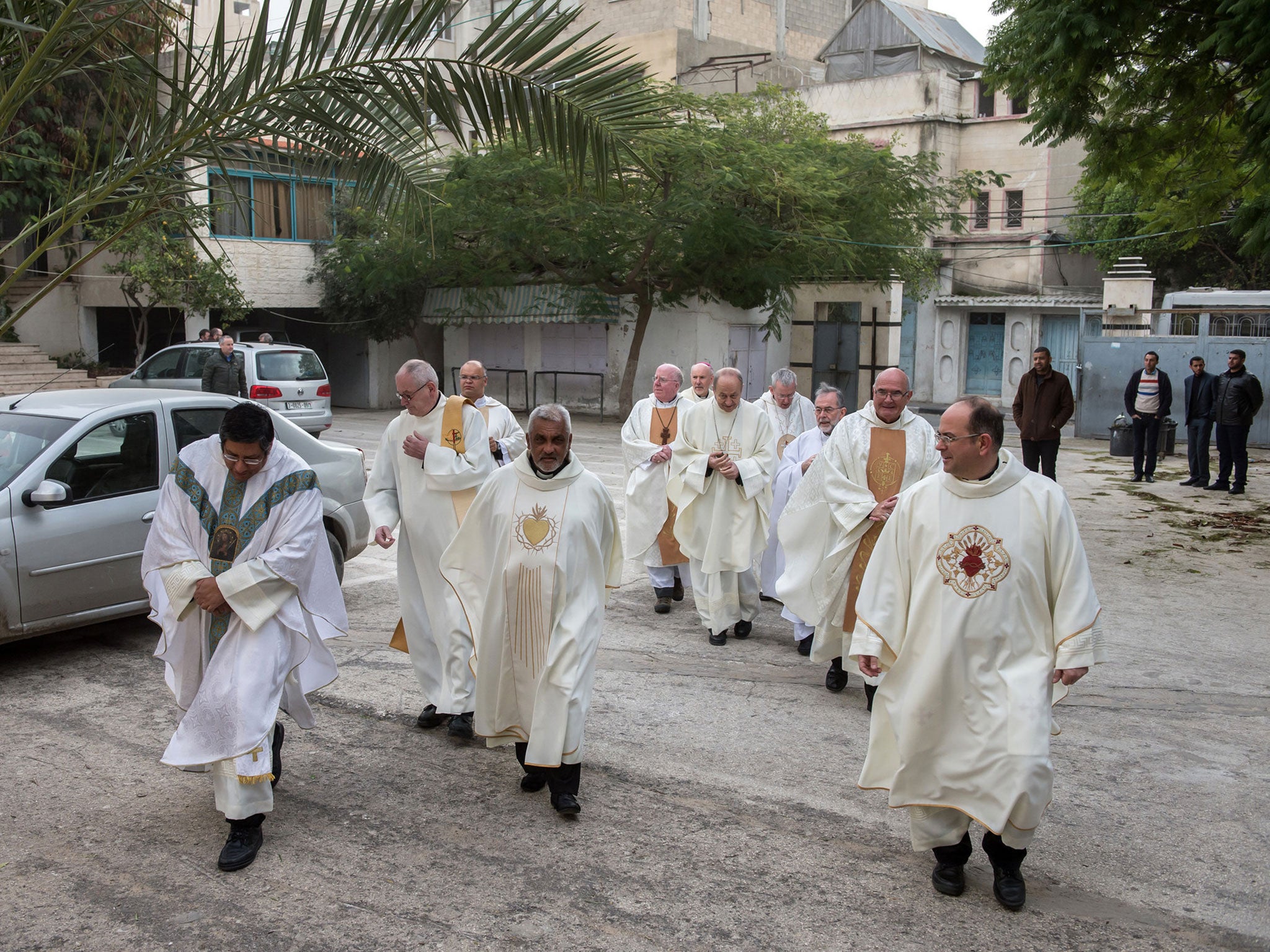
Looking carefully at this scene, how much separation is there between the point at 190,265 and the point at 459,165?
209 inches

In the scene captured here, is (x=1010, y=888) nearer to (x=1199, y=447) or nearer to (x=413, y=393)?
(x=413, y=393)

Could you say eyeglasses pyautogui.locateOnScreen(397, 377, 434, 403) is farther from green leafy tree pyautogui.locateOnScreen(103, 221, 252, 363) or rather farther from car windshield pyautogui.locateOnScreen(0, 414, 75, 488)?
green leafy tree pyautogui.locateOnScreen(103, 221, 252, 363)

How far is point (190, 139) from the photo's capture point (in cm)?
465

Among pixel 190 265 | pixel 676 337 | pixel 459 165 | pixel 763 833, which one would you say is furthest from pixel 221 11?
pixel 676 337

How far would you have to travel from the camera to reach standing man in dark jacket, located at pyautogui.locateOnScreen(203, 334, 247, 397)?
16.1 meters

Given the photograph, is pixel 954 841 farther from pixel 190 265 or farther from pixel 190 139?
pixel 190 265

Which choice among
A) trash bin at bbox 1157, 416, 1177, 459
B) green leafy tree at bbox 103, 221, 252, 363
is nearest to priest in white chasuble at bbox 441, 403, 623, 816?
trash bin at bbox 1157, 416, 1177, 459

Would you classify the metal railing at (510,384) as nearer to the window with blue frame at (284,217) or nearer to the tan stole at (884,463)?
the window with blue frame at (284,217)

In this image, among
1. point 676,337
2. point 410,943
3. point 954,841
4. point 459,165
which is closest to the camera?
point 410,943

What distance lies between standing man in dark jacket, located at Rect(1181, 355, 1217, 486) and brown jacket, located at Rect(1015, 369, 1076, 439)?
342cm

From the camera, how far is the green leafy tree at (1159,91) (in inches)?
361

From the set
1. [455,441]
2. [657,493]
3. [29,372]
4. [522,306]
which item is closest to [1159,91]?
[657,493]

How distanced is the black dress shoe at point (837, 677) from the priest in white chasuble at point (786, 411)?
94.0 inches

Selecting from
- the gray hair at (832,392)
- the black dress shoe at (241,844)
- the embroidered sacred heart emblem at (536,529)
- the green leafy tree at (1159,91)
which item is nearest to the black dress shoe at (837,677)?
the gray hair at (832,392)
